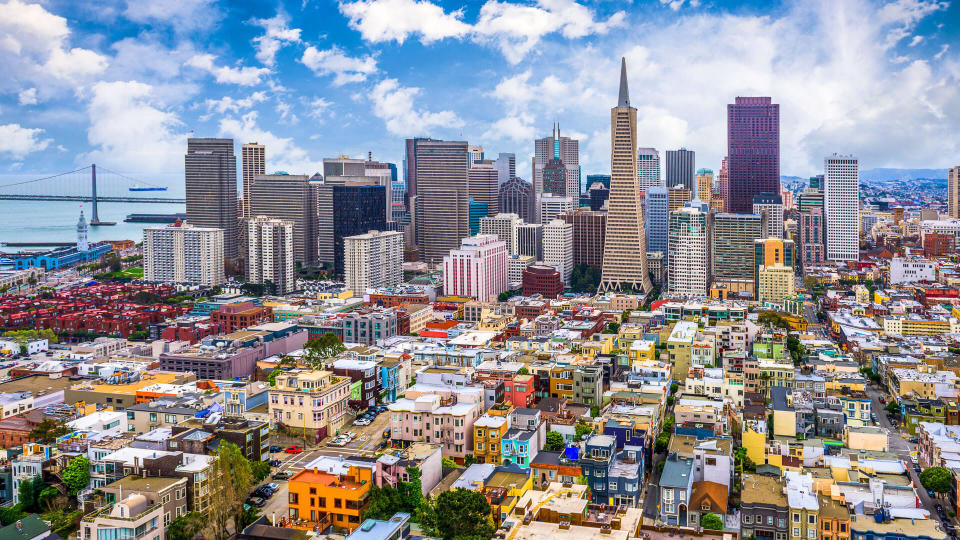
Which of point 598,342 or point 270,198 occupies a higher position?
point 270,198

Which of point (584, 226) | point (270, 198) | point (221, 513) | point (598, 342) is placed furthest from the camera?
point (270, 198)

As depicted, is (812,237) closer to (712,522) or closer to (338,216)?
(338,216)

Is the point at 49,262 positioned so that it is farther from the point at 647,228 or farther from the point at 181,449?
the point at 181,449

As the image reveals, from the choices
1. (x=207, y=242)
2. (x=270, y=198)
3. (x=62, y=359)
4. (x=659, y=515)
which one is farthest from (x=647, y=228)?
(x=659, y=515)

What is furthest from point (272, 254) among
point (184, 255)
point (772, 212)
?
point (772, 212)

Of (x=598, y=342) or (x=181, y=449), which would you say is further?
(x=598, y=342)

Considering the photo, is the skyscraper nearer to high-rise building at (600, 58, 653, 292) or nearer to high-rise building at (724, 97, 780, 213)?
high-rise building at (600, 58, 653, 292)
